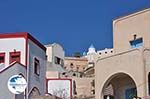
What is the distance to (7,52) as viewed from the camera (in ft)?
146

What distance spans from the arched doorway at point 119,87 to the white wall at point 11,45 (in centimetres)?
911

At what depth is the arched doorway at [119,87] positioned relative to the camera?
36.0 metres

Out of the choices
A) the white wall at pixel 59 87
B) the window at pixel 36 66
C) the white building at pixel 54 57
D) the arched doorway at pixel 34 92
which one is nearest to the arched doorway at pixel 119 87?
the arched doorway at pixel 34 92

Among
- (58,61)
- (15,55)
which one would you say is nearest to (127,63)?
(15,55)

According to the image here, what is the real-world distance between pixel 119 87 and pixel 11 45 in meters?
11.8

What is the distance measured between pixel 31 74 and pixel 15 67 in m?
4.07

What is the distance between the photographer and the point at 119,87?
37.9 m

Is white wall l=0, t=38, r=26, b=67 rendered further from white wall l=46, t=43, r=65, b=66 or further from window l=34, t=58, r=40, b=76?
white wall l=46, t=43, r=65, b=66

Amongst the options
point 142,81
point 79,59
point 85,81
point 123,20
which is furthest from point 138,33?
point 79,59

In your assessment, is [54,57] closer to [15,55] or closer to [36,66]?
[36,66]

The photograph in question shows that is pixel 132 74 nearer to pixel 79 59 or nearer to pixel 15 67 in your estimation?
pixel 15 67

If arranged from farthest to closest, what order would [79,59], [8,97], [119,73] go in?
[79,59], [8,97], [119,73]

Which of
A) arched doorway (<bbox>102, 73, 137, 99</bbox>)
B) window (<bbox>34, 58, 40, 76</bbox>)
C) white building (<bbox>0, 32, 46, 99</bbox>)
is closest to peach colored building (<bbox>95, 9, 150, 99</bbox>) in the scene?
arched doorway (<bbox>102, 73, 137, 99</bbox>)

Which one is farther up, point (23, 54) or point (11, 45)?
point (11, 45)
